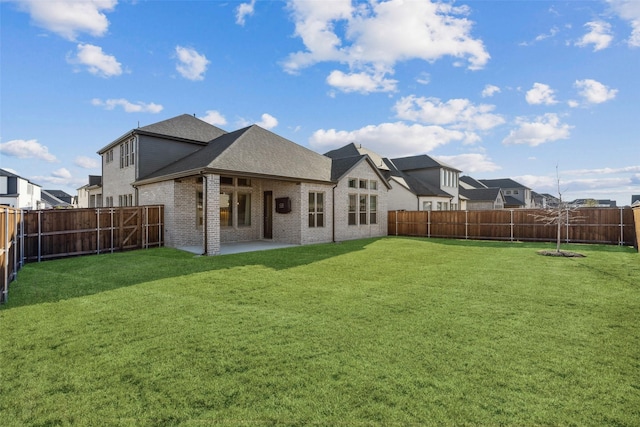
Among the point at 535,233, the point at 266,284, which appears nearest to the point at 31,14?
the point at 266,284

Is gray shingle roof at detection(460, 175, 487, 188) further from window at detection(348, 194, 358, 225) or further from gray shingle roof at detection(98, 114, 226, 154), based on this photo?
gray shingle roof at detection(98, 114, 226, 154)

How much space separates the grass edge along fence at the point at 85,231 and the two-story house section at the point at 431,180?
67.5 feet

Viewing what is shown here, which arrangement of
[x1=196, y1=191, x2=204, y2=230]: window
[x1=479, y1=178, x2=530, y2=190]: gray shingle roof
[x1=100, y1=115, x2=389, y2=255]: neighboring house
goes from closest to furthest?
[x1=100, y1=115, x2=389, y2=255]: neighboring house
[x1=196, y1=191, x2=204, y2=230]: window
[x1=479, y1=178, x2=530, y2=190]: gray shingle roof

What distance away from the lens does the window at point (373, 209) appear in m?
19.0

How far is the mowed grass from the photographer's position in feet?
8.47

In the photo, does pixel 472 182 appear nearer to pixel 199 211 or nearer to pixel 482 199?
pixel 482 199

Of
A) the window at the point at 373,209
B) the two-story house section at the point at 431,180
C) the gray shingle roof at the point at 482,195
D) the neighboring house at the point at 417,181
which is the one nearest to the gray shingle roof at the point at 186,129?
the window at the point at 373,209

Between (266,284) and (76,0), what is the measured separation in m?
8.71

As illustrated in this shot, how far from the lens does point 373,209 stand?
19203 millimetres

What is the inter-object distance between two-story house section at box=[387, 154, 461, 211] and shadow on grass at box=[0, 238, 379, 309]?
56.9ft

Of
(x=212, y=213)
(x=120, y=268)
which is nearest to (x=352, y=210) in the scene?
(x=212, y=213)

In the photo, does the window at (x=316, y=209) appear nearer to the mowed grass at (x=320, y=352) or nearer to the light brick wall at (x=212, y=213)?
the light brick wall at (x=212, y=213)

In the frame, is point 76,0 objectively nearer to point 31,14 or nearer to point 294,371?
point 31,14

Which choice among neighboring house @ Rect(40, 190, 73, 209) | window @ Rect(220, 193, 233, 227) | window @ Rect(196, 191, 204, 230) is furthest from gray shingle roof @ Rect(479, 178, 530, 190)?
neighboring house @ Rect(40, 190, 73, 209)
